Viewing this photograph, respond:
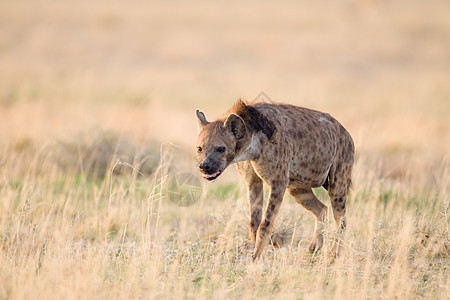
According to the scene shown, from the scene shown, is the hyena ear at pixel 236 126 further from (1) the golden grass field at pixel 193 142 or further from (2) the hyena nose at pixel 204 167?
(1) the golden grass field at pixel 193 142

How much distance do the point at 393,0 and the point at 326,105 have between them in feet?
102

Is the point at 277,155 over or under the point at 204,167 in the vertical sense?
over

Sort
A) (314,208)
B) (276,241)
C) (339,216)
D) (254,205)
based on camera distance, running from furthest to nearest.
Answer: (314,208) < (339,216) < (276,241) < (254,205)

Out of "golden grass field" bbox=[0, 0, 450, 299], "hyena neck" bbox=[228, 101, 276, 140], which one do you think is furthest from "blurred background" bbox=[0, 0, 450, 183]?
"hyena neck" bbox=[228, 101, 276, 140]

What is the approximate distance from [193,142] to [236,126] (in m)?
7.61

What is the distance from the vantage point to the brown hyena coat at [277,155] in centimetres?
566

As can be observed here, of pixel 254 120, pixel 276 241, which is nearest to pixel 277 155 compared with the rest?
pixel 254 120

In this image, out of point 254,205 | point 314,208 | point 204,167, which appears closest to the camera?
point 204,167

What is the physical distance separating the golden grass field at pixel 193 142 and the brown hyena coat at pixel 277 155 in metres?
0.44

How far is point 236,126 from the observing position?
5676mm

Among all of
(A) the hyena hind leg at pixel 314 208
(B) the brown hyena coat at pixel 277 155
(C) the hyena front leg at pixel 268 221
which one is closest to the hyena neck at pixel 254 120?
(B) the brown hyena coat at pixel 277 155

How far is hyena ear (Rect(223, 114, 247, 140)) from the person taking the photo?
564 centimetres

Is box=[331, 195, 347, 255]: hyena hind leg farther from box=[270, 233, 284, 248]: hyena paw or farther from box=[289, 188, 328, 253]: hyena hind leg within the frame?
box=[270, 233, 284, 248]: hyena paw

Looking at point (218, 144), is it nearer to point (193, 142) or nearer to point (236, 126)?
point (236, 126)
